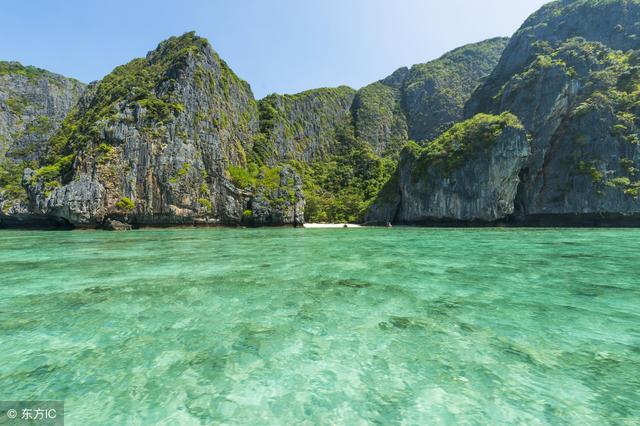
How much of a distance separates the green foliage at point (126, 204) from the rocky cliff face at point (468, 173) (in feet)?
192

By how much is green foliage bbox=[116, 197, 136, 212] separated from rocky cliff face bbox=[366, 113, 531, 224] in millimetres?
58538

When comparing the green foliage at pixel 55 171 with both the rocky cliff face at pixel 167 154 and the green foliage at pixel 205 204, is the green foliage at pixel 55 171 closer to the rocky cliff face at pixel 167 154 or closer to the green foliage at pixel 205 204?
the rocky cliff face at pixel 167 154

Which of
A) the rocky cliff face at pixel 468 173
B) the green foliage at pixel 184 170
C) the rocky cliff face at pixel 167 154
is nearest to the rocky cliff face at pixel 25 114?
the rocky cliff face at pixel 167 154

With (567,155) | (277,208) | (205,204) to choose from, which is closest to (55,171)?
(205,204)

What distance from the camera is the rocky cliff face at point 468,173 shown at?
62.0m

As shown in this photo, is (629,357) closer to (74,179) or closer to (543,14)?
(74,179)

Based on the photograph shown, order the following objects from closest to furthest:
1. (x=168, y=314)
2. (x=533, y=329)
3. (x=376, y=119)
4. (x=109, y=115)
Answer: (x=533, y=329) < (x=168, y=314) < (x=109, y=115) < (x=376, y=119)

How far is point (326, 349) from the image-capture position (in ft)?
19.7

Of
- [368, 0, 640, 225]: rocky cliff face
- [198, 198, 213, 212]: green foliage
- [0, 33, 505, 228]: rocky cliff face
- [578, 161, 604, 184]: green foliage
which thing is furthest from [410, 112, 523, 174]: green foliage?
[198, 198, 213, 212]: green foliage

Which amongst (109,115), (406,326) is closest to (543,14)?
(109,115)

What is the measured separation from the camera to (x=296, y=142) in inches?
4774

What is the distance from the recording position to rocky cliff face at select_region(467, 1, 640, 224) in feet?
185

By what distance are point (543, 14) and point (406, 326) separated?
468 ft

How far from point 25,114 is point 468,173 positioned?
4939 inches
